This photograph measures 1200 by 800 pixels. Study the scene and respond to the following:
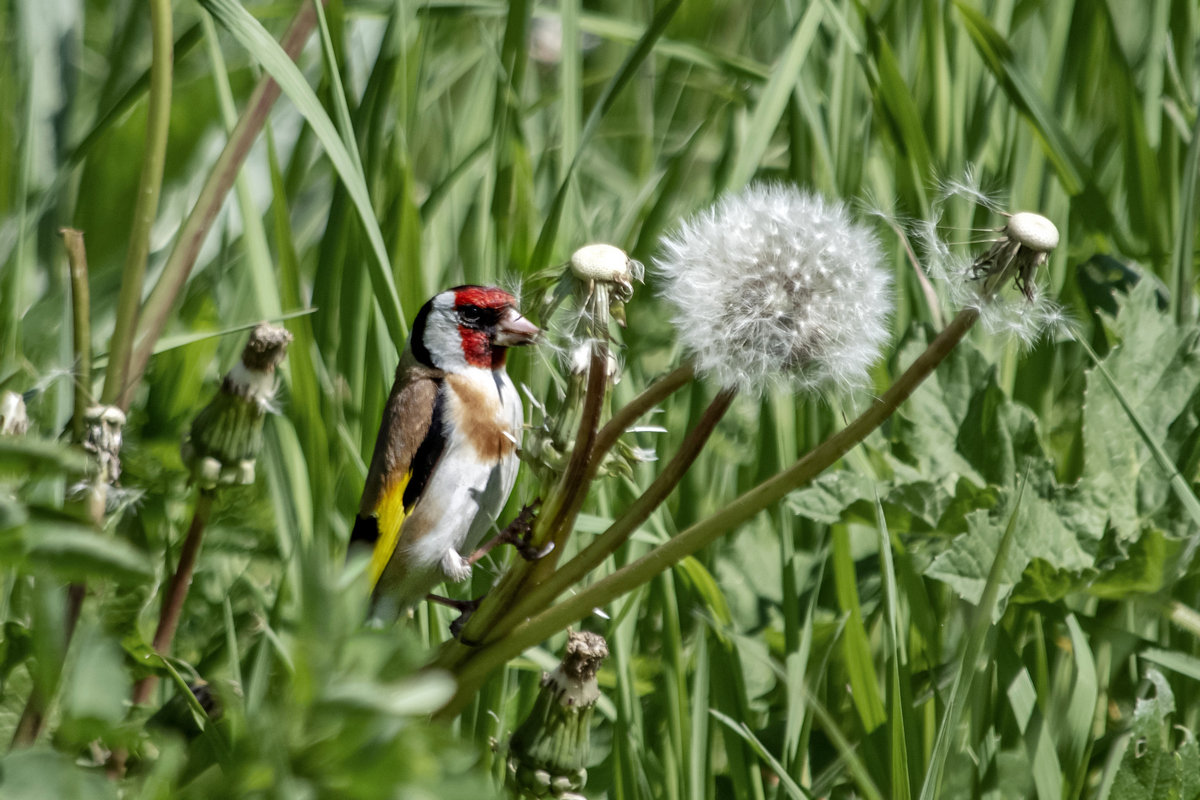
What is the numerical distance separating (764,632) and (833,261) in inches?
40.9

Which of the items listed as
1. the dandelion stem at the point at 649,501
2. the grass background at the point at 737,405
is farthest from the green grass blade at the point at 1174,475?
the dandelion stem at the point at 649,501

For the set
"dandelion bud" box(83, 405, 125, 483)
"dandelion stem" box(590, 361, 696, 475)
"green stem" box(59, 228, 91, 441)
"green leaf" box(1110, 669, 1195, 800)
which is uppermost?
"dandelion stem" box(590, 361, 696, 475)

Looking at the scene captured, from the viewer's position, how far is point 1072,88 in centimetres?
277

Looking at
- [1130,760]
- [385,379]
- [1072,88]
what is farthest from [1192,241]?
[385,379]

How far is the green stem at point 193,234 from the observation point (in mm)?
1664

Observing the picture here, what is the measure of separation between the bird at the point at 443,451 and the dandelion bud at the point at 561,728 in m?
0.46

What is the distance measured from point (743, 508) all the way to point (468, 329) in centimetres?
109

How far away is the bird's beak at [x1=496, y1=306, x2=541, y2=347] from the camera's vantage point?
2025 mm

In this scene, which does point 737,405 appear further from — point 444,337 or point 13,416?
point 13,416

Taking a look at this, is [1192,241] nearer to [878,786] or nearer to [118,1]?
[878,786]

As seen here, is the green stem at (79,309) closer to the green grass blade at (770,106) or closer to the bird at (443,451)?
the bird at (443,451)

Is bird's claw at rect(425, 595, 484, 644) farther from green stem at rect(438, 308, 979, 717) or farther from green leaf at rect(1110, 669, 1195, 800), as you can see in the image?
green leaf at rect(1110, 669, 1195, 800)

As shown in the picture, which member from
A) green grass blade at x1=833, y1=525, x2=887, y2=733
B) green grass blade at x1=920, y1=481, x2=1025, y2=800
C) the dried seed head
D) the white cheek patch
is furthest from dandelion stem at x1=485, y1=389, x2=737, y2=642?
the white cheek patch

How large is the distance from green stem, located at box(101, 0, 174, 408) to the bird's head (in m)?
0.58
